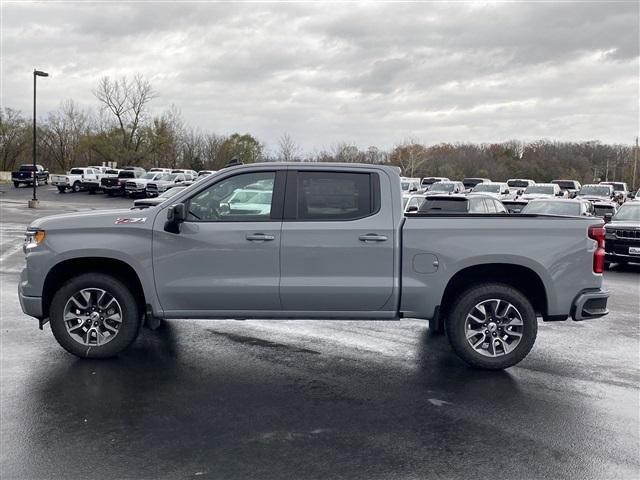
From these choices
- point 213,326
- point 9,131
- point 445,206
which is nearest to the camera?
point 213,326

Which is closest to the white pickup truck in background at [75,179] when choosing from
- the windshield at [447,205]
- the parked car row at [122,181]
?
the parked car row at [122,181]

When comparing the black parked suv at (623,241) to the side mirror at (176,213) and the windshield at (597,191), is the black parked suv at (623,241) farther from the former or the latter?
the windshield at (597,191)

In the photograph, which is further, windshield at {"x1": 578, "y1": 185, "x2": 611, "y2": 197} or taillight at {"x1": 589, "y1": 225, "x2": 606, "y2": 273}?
windshield at {"x1": 578, "y1": 185, "x2": 611, "y2": 197}

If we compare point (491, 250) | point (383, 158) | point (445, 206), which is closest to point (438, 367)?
point (491, 250)

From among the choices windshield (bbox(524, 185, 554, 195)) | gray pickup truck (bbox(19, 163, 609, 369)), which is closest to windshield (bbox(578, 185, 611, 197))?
windshield (bbox(524, 185, 554, 195))

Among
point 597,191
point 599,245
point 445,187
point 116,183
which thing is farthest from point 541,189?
point 116,183

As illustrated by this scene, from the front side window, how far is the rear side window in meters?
0.33

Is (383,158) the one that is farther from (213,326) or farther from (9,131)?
(213,326)

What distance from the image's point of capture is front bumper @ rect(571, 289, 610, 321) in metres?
6.16

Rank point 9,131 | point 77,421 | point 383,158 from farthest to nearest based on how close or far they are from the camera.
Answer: point 383,158
point 9,131
point 77,421

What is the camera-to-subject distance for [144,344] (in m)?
7.07

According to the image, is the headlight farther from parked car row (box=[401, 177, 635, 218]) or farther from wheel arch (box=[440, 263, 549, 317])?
parked car row (box=[401, 177, 635, 218])

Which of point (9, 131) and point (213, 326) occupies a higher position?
point (9, 131)

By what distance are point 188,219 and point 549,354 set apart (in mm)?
4215
